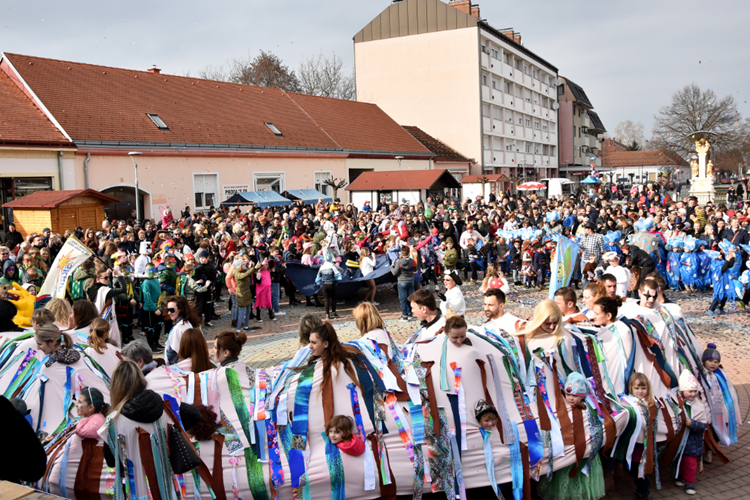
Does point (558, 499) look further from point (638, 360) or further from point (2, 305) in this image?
point (2, 305)

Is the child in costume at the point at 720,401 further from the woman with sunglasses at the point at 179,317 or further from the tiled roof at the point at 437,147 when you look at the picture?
the tiled roof at the point at 437,147

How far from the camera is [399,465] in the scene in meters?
4.55

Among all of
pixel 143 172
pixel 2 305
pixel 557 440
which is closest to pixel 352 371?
pixel 557 440

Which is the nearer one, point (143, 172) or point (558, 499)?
point (558, 499)

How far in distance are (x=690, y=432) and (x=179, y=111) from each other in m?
25.7

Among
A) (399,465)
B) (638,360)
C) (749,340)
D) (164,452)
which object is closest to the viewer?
(164,452)

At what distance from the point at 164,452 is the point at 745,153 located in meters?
76.2

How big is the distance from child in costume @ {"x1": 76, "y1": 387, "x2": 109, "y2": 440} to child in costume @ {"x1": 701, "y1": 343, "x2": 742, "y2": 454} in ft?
17.2

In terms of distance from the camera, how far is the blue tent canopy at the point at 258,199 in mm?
23078

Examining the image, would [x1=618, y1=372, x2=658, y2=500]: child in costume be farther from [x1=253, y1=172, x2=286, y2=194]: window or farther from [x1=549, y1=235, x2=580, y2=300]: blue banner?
[x1=253, y1=172, x2=286, y2=194]: window

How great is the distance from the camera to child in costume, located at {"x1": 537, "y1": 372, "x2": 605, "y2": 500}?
16.0ft

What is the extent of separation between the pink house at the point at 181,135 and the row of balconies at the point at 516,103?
15.9 m

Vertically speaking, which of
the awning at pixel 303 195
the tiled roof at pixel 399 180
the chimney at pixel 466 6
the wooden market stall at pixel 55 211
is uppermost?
the chimney at pixel 466 6

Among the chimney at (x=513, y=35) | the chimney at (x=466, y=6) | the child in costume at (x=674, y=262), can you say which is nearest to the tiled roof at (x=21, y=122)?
the child in costume at (x=674, y=262)
